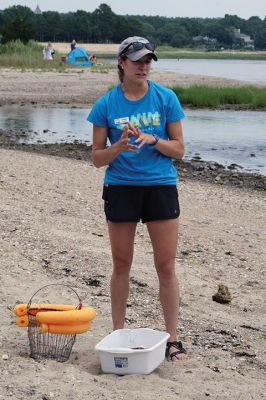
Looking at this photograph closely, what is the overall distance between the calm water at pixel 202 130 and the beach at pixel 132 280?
17.8 feet

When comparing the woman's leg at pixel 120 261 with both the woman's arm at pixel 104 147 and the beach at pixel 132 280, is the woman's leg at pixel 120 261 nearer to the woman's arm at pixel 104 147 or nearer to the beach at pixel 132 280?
the beach at pixel 132 280

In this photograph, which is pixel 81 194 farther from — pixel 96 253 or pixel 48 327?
pixel 48 327

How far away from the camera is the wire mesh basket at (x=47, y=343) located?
4984 mm

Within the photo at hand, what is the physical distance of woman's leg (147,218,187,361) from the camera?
16.6 ft

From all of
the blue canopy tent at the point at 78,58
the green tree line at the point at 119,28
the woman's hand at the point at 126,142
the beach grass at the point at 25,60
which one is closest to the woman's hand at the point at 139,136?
the woman's hand at the point at 126,142

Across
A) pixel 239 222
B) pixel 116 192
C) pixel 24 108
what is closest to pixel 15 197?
pixel 239 222

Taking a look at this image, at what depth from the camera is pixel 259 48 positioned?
143750mm

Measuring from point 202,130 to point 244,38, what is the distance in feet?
403

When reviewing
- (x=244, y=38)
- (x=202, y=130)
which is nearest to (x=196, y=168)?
(x=202, y=130)

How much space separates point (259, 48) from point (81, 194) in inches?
5381

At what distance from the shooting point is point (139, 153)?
4.95m

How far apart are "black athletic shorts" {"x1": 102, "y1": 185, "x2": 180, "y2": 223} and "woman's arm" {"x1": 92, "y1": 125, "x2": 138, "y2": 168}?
0.17 m

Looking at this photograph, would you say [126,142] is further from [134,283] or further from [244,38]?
[244,38]

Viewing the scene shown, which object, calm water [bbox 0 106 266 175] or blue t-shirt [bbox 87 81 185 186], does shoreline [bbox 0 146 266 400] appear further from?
calm water [bbox 0 106 266 175]
